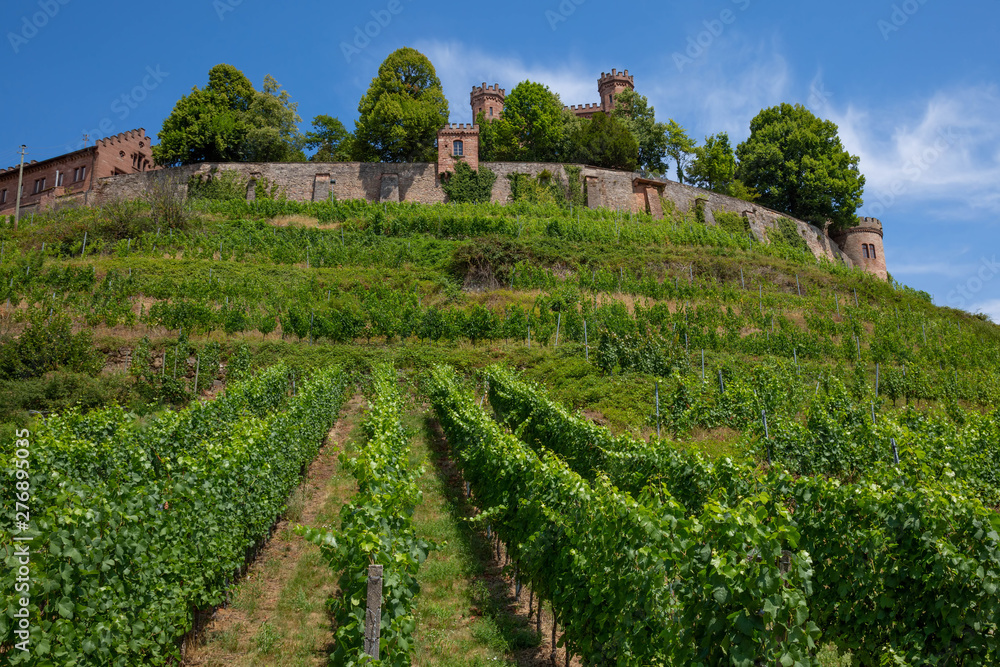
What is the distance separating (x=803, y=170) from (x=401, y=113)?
28.4 meters

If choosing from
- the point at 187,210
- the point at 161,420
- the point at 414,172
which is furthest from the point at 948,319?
the point at 187,210

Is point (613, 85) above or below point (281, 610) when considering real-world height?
above

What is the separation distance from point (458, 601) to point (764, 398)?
10733mm

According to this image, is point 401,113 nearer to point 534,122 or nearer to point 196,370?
point 534,122

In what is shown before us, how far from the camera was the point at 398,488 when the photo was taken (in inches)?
247

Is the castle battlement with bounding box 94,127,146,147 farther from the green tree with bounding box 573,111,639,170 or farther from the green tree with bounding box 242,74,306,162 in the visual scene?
the green tree with bounding box 573,111,639,170

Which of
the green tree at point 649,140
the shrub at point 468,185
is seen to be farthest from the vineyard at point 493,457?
the green tree at point 649,140

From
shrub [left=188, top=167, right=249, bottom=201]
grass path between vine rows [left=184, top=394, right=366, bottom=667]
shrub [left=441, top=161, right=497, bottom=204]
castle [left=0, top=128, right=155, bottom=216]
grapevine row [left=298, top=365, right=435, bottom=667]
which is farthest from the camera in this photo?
castle [left=0, top=128, right=155, bottom=216]

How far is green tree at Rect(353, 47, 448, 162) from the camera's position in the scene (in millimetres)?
40969

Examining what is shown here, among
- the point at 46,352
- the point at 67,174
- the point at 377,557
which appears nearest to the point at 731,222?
the point at 46,352

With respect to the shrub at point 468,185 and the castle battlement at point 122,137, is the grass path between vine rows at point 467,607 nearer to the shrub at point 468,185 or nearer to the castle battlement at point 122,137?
the shrub at point 468,185

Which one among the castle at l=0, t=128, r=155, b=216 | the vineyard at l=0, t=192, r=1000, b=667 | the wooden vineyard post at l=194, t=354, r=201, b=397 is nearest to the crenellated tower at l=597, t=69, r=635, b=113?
the vineyard at l=0, t=192, r=1000, b=667

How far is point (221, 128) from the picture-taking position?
4031 cm

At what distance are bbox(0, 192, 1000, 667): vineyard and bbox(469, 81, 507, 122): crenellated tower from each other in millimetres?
33831
